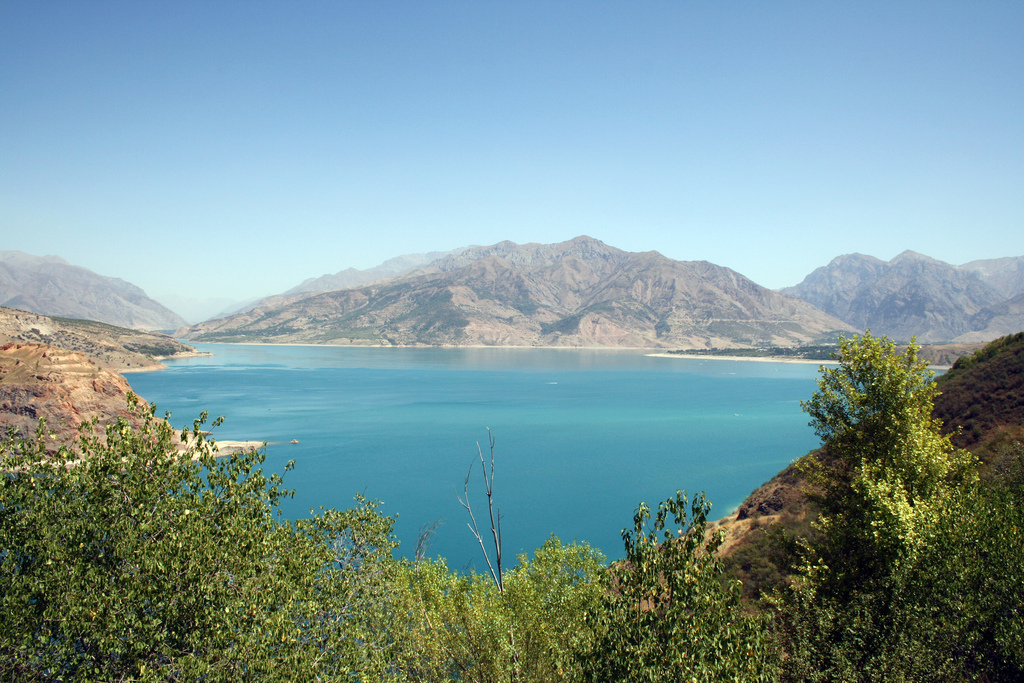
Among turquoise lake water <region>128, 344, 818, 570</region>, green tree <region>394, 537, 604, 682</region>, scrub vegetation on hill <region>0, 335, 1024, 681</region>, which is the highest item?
scrub vegetation on hill <region>0, 335, 1024, 681</region>

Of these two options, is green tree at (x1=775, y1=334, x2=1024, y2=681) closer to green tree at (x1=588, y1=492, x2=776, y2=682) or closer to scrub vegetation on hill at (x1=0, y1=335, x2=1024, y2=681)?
scrub vegetation on hill at (x1=0, y1=335, x2=1024, y2=681)

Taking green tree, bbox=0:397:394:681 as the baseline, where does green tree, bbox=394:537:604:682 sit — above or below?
below

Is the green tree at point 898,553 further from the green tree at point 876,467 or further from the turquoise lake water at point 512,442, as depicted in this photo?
the turquoise lake water at point 512,442

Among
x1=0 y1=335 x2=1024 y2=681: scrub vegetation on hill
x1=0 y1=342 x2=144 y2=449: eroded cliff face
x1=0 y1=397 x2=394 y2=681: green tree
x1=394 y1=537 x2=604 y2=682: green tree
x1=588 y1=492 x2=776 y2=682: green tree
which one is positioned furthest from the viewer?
x1=0 y1=342 x2=144 y2=449: eroded cliff face

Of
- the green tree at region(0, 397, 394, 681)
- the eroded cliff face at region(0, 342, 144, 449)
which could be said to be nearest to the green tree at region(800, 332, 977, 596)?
the green tree at region(0, 397, 394, 681)

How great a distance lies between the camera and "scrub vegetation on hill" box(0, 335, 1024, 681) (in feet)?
37.4

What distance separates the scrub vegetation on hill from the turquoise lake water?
26.9m

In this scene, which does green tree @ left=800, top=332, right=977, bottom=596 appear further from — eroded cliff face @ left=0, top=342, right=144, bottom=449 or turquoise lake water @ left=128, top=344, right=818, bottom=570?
eroded cliff face @ left=0, top=342, right=144, bottom=449

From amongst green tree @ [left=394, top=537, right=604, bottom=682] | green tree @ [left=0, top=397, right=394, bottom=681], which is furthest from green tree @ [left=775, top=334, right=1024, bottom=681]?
green tree @ [left=0, top=397, right=394, bottom=681]

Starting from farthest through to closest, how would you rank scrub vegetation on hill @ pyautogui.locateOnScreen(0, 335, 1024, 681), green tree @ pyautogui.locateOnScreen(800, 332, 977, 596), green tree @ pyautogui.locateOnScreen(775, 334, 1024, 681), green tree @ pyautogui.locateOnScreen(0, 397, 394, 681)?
green tree @ pyautogui.locateOnScreen(800, 332, 977, 596), green tree @ pyautogui.locateOnScreen(775, 334, 1024, 681), scrub vegetation on hill @ pyautogui.locateOnScreen(0, 335, 1024, 681), green tree @ pyautogui.locateOnScreen(0, 397, 394, 681)

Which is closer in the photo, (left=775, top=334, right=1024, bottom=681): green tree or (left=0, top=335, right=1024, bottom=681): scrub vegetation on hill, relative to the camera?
(left=0, top=335, right=1024, bottom=681): scrub vegetation on hill

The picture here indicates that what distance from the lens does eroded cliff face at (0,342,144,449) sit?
64000 mm

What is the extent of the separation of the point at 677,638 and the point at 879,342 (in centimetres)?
1571

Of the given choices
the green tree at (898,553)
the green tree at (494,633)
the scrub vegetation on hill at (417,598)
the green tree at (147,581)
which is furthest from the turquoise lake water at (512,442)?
the green tree at (147,581)
